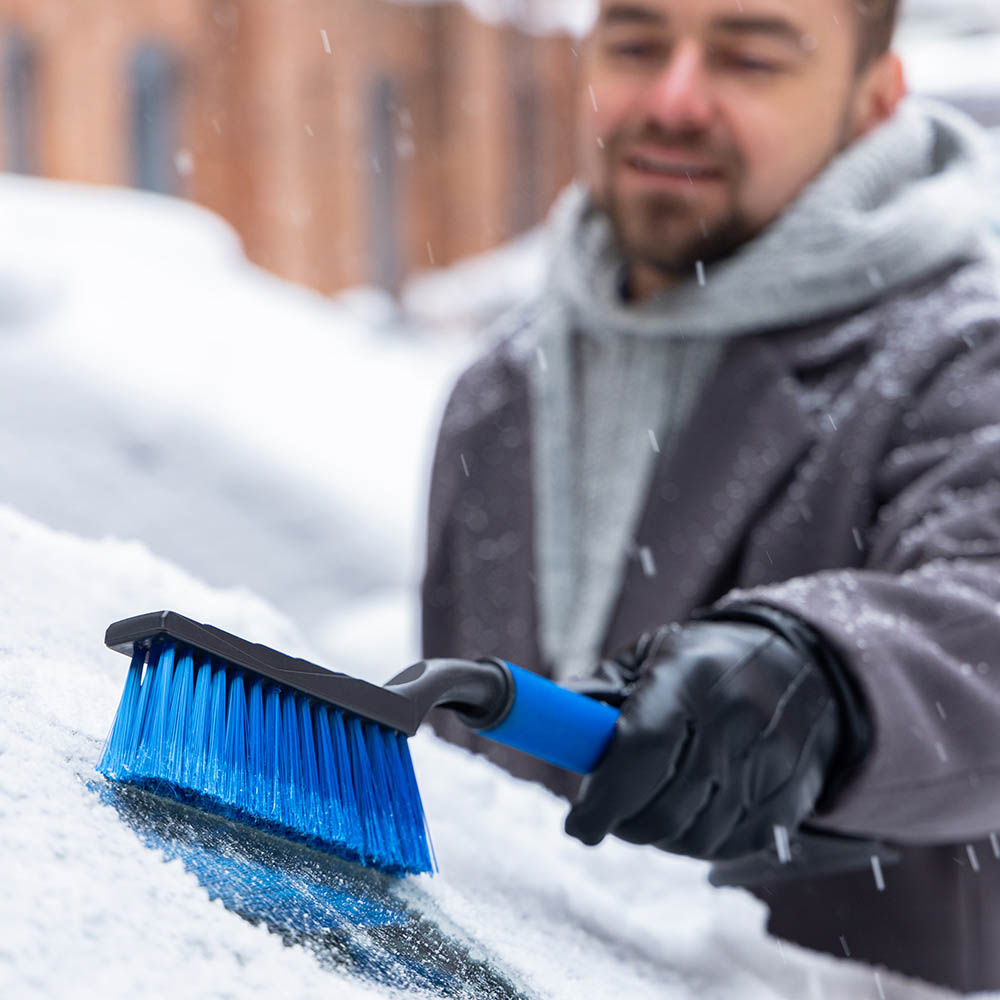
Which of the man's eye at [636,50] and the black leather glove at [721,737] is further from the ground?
the man's eye at [636,50]

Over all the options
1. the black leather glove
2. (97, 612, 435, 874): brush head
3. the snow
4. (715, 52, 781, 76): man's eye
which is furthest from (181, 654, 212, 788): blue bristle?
the snow

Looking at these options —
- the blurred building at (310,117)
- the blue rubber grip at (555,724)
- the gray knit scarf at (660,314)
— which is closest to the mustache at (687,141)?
the gray knit scarf at (660,314)

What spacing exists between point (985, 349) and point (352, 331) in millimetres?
1947

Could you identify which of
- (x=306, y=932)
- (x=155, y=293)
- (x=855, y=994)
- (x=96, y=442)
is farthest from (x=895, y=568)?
(x=155, y=293)

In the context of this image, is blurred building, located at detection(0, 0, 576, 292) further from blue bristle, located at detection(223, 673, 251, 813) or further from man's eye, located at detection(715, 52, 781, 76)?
blue bristle, located at detection(223, 673, 251, 813)

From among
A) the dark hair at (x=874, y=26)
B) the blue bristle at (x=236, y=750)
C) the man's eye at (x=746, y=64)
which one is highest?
the dark hair at (x=874, y=26)

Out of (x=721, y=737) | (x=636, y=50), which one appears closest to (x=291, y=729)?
(x=721, y=737)

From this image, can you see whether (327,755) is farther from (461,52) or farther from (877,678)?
(461,52)

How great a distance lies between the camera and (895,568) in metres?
1.13

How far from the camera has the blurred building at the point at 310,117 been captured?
28.6 feet

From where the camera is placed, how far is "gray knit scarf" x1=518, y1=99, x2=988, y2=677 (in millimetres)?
1342

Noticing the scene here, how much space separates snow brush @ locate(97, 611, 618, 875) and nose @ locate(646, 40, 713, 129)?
0.76 metres

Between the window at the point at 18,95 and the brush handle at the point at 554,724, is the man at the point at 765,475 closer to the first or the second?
the brush handle at the point at 554,724

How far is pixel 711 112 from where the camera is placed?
1.30 meters
